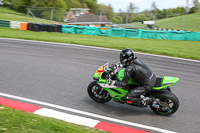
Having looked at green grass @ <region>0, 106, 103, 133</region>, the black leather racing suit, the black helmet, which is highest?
the black helmet

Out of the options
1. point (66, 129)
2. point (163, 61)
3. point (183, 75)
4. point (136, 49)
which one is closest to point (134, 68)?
point (66, 129)

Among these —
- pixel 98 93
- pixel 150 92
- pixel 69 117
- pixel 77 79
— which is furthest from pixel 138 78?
pixel 77 79

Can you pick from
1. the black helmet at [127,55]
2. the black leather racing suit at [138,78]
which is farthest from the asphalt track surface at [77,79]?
the black helmet at [127,55]

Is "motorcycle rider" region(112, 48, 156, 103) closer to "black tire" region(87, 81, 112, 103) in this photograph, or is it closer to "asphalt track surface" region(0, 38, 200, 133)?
"asphalt track surface" region(0, 38, 200, 133)

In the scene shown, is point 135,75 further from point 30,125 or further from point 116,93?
point 30,125

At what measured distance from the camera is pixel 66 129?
4.68 metres

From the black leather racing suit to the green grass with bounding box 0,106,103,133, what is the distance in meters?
1.51

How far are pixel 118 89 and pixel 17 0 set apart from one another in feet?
230

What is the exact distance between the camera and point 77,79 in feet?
29.2

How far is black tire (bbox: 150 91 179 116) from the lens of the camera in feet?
19.4

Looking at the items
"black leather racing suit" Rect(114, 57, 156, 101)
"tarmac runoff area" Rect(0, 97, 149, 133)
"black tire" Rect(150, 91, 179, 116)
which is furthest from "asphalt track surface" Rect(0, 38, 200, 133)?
"black leather racing suit" Rect(114, 57, 156, 101)

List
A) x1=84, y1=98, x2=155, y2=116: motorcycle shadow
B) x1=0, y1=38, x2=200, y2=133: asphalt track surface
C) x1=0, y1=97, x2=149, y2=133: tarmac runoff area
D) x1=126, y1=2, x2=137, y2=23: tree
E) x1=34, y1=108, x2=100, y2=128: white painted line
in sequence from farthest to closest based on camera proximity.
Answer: x1=126, y1=2, x2=137, y2=23: tree, x1=84, y1=98, x2=155, y2=116: motorcycle shadow, x1=0, y1=38, x2=200, y2=133: asphalt track surface, x1=34, y1=108, x2=100, y2=128: white painted line, x1=0, y1=97, x2=149, y2=133: tarmac runoff area

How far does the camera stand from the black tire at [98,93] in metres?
6.70

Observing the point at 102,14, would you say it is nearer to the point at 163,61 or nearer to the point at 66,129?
the point at 163,61
